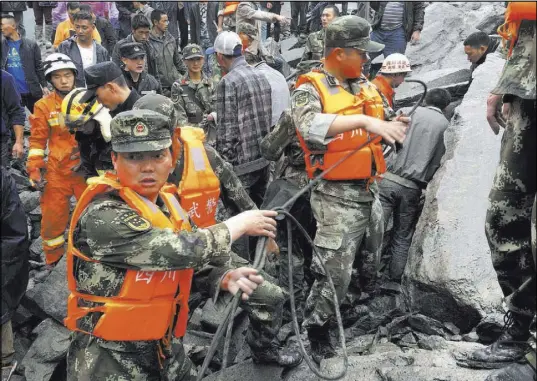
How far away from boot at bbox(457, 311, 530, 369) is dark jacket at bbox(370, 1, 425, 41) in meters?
6.91

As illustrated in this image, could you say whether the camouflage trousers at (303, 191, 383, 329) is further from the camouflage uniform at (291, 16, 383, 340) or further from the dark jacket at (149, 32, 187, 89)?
the dark jacket at (149, 32, 187, 89)

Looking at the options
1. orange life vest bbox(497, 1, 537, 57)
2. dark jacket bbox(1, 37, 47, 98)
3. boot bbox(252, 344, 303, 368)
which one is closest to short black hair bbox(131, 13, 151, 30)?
dark jacket bbox(1, 37, 47, 98)

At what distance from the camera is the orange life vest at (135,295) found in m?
3.36

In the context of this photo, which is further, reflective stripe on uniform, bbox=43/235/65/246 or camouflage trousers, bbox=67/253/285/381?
reflective stripe on uniform, bbox=43/235/65/246

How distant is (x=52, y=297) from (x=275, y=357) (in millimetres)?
2753

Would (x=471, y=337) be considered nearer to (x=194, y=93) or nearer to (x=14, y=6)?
(x=194, y=93)

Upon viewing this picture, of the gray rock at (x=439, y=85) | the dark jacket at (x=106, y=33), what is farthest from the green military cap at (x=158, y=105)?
the dark jacket at (x=106, y=33)

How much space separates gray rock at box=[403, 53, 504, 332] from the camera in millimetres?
5523

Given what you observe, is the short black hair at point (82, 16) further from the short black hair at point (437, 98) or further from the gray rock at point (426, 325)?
the gray rock at point (426, 325)

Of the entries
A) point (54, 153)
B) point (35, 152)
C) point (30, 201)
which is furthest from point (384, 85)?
point (30, 201)

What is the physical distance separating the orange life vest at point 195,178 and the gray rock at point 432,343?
1978mm

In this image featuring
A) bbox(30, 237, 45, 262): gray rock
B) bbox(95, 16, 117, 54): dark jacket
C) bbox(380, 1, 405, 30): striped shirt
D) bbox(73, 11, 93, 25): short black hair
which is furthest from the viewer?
bbox(95, 16, 117, 54): dark jacket

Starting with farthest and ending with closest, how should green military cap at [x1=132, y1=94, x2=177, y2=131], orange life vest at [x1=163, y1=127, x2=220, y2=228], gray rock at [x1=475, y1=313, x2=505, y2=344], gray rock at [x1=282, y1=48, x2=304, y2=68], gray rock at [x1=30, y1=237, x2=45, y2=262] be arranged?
gray rock at [x1=282, y1=48, x2=304, y2=68] → gray rock at [x1=30, y1=237, x2=45, y2=262] → gray rock at [x1=475, y1=313, x2=505, y2=344] → orange life vest at [x1=163, y1=127, x2=220, y2=228] → green military cap at [x1=132, y1=94, x2=177, y2=131]

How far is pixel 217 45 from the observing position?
6.79 m
